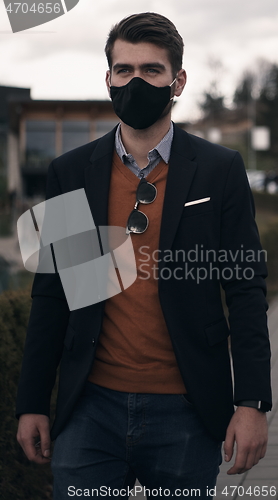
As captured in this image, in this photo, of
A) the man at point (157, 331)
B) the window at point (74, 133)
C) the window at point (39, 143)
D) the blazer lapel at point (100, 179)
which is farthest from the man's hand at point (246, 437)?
the window at point (39, 143)

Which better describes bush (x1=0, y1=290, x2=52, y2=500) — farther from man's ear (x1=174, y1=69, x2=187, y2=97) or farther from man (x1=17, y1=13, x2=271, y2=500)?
man's ear (x1=174, y1=69, x2=187, y2=97)

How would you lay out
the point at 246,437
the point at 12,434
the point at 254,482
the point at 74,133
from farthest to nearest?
the point at 74,133 → the point at 254,482 → the point at 12,434 → the point at 246,437

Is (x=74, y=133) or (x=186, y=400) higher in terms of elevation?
(x=74, y=133)

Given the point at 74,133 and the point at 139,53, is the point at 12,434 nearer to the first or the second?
the point at 139,53

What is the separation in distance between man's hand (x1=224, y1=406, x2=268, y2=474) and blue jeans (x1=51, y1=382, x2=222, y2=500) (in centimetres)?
12

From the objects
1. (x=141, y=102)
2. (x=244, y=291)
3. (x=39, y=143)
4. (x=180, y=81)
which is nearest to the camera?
(x=244, y=291)

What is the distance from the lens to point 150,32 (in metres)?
2.26

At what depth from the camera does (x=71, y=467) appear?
7.07 feet

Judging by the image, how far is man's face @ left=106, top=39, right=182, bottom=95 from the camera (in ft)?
7.49

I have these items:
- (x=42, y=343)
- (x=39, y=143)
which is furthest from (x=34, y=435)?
(x=39, y=143)

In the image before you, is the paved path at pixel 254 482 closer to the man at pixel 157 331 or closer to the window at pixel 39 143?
the man at pixel 157 331

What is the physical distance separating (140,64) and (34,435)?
131 centimetres

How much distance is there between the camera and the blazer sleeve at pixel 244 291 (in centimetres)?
217

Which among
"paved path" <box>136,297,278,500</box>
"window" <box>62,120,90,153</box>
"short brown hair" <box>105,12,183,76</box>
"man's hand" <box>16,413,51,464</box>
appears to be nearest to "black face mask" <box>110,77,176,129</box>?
"short brown hair" <box>105,12,183,76</box>
